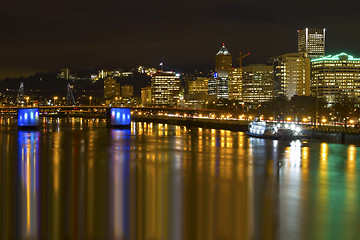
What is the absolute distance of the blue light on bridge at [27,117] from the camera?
47969 millimetres

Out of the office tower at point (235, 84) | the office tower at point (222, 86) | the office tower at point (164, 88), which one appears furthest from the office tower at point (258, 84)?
the office tower at point (164, 88)

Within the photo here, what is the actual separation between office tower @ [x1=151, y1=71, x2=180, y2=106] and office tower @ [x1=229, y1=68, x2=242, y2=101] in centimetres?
1652

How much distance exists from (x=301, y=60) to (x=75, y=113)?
56195 mm

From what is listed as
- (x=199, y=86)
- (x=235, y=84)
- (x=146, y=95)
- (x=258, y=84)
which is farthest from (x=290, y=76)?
(x=146, y=95)

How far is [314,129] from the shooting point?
35281 mm

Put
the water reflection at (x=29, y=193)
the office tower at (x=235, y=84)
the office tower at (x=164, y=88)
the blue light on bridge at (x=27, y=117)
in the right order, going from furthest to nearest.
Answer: the office tower at (x=164, y=88)
the office tower at (x=235, y=84)
the blue light on bridge at (x=27, y=117)
the water reflection at (x=29, y=193)

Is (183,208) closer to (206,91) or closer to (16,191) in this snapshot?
(16,191)

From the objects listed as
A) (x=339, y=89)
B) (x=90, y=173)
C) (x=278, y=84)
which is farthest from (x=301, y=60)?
(x=90, y=173)

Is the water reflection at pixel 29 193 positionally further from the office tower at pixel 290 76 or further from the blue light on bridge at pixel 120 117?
the office tower at pixel 290 76

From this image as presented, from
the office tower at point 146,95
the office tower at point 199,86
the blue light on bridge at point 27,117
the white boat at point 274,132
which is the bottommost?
the white boat at point 274,132

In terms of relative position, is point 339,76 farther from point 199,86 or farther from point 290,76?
point 199,86

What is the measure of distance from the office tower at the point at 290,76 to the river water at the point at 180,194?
84204mm

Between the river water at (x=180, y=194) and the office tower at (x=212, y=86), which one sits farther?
the office tower at (x=212, y=86)

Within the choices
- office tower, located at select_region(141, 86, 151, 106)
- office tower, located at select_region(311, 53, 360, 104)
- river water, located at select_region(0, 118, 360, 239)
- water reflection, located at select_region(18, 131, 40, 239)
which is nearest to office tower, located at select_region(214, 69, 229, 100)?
office tower, located at select_region(141, 86, 151, 106)
